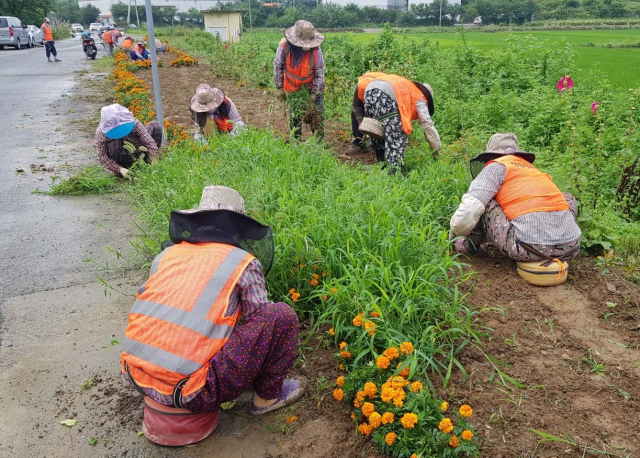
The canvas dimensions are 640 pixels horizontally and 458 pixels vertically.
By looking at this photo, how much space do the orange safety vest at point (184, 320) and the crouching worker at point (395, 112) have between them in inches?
129

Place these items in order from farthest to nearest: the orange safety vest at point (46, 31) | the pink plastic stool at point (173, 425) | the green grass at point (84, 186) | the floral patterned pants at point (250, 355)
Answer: the orange safety vest at point (46, 31), the green grass at point (84, 186), the pink plastic stool at point (173, 425), the floral patterned pants at point (250, 355)

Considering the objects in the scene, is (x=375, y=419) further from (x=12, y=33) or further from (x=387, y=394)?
(x=12, y=33)

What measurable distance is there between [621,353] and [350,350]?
1.52 metres

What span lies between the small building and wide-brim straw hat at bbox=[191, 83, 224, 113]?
72.3 feet

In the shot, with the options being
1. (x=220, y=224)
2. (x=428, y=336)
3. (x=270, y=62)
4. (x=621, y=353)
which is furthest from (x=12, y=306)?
(x=270, y=62)

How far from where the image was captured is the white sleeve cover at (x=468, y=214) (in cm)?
362

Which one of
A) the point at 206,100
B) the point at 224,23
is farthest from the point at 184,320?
the point at 224,23

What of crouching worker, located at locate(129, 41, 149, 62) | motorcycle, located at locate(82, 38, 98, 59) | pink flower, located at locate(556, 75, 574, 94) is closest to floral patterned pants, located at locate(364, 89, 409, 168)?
pink flower, located at locate(556, 75, 574, 94)

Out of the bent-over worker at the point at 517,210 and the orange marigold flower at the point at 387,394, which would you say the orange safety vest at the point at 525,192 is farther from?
the orange marigold flower at the point at 387,394

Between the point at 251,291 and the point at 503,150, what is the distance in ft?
7.97

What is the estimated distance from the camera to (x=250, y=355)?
7.34ft

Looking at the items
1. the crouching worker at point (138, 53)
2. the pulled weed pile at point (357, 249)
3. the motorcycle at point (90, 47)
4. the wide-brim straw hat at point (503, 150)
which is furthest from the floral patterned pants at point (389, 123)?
the motorcycle at point (90, 47)

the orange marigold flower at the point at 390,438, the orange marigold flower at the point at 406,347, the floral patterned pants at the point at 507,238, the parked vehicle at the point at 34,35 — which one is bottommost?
the orange marigold flower at the point at 390,438

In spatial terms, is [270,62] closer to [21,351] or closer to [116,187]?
[116,187]
